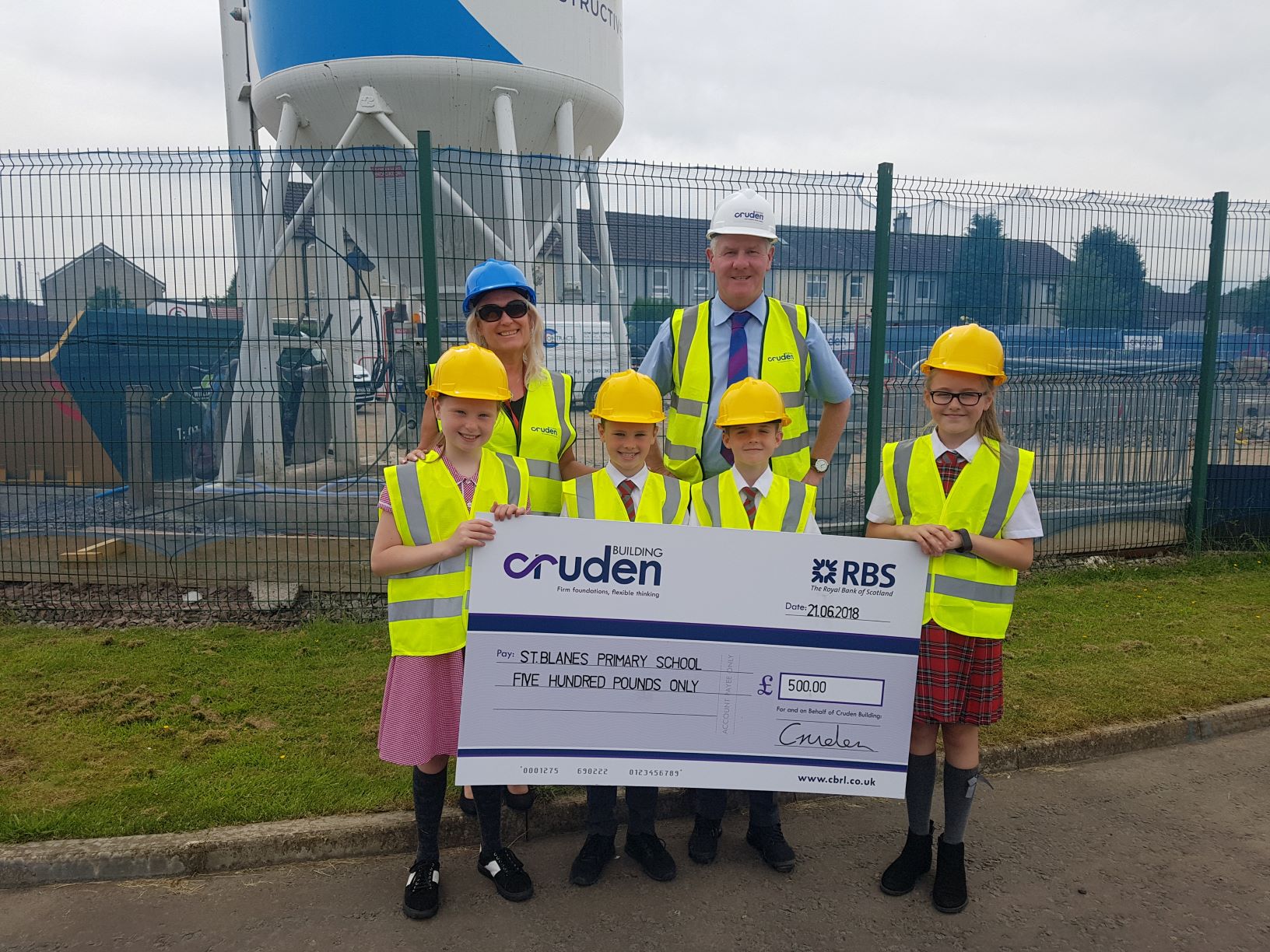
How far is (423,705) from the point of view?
3035 mm

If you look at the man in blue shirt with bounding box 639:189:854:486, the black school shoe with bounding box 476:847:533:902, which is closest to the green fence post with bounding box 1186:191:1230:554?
the man in blue shirt with bounding box 639:189:854:486

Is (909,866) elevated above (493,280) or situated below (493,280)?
below

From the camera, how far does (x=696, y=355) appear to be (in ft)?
12.4

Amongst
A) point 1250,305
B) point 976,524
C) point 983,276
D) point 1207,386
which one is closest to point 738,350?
point 976,524

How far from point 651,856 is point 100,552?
17.4 ft

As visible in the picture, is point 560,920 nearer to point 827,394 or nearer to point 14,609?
point 827,394

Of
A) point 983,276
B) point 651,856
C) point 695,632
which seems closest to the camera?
point 695,632

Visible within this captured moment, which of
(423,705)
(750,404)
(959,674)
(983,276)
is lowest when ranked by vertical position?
(423,705)

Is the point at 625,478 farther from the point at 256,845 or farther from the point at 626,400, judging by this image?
the point at 256,845

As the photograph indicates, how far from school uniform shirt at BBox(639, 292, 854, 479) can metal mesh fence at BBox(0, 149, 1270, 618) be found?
7.14 ft

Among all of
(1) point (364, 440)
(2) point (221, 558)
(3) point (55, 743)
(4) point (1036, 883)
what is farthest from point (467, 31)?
(4) point (1036, 883)

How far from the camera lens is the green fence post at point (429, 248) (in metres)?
5.95

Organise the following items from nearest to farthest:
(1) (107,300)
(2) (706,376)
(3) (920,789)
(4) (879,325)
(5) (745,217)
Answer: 1. (3) (920,789)
2. (5) (745,217)
3. (2) (706,376)
4. (1) (107,300)
5. (4) (879,325)
